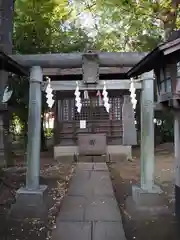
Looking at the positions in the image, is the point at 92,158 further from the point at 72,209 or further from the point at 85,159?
the point at 72,209

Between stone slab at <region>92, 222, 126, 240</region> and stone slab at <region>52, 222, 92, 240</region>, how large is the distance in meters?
0.14

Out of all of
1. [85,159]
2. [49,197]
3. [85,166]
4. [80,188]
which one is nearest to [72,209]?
[49,197]

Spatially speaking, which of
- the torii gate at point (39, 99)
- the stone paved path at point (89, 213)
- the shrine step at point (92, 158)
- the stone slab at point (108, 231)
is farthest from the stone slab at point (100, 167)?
the stone slab at point (108, 231)

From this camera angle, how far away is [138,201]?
716cm

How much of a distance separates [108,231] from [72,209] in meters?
1.49

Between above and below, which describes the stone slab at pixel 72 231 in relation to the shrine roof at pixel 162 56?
below

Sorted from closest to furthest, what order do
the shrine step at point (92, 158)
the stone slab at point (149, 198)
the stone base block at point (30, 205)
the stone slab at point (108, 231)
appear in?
the stone slab at point (108, 231)
the stone base block at point (30, 205)
the stone slab at point (149, 198)
the shrine step at point (92, 158)

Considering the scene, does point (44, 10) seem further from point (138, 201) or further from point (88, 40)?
point (138, 201)

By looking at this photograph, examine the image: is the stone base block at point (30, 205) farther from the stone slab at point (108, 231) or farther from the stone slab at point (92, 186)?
the stone slab at point (108, 231)

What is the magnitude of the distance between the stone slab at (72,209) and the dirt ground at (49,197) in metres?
0.17

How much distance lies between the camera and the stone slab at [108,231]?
542cm

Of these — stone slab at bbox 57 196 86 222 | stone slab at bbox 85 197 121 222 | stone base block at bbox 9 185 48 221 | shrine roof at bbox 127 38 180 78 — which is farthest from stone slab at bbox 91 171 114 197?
shrine roof at bbox 127 38 180 78

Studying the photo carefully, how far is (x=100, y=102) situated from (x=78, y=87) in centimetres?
749

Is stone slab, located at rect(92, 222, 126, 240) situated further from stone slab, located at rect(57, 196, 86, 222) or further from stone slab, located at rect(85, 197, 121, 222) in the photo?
stone slab, located at rect(57, 196, 86, 222)
